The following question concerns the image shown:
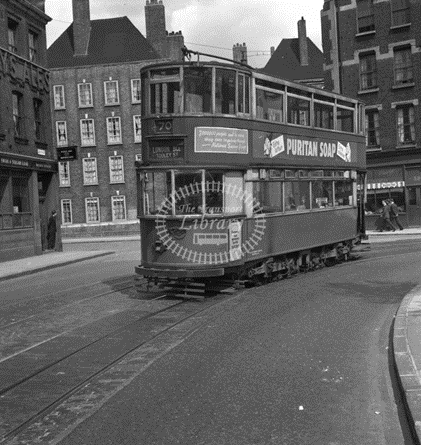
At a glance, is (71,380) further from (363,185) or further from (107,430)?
(363,185)

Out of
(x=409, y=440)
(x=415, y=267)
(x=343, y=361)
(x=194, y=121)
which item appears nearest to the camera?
(x=409, y=440)

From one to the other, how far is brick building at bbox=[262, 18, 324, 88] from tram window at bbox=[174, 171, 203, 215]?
179ft

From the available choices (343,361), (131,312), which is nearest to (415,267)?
(131,312)

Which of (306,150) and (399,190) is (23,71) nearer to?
(306,150)

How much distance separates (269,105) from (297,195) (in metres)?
2.41

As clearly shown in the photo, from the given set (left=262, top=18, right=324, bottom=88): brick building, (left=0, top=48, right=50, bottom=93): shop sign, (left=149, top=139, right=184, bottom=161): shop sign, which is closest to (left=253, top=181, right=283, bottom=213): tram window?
(left=149, top=139, right=184, bottom=161): shop sign

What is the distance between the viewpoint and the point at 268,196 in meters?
14.0

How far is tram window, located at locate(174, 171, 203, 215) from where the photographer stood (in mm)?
12172

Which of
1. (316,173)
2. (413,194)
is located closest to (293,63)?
(413,194)

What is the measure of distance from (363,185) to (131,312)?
35.7ft

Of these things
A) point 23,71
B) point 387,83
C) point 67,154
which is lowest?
point 67,154

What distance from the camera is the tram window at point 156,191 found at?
12242 mm

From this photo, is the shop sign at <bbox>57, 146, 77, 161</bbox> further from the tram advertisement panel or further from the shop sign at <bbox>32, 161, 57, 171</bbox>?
the tram advertisement panel

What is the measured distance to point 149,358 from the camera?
25.0 ft
